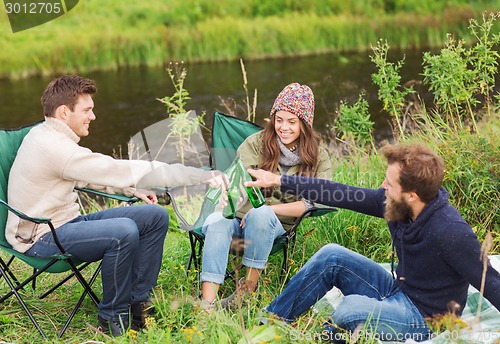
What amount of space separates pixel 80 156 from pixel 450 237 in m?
1.41

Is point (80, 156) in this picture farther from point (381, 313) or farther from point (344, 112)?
point (344, 112)

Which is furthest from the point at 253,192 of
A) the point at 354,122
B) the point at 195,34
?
the point at 195,34

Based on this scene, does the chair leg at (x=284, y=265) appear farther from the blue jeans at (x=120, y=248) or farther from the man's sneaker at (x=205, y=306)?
the blue jeans at (x=120, y=248)

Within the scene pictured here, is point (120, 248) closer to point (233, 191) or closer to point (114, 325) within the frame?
point (114, 325)

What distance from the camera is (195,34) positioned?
11594 millimetres

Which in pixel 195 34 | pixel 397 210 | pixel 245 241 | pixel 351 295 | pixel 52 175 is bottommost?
pixel 351 295

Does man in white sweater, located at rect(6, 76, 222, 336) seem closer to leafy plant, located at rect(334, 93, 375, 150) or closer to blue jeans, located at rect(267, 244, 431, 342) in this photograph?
blue jeans, located at rect(267, 244, 431, 342)

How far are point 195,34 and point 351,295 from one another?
941 cm

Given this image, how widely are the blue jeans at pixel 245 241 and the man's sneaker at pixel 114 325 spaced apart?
1.16 ft

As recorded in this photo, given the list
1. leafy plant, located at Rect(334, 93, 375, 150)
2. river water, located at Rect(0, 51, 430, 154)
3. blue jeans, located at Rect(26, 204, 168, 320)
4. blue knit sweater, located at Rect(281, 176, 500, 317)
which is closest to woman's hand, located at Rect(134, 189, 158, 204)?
blue jeans, located at Rect(26, 204, 168, 320)

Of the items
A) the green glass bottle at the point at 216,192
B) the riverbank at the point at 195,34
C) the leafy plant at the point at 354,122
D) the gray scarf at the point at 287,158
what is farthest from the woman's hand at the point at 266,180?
the riverbank at the point at 195,34

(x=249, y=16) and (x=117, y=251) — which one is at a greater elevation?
(x=249, y=16)

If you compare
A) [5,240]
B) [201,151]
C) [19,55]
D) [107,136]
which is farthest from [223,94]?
[5,240]

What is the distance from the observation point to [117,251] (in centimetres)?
281
